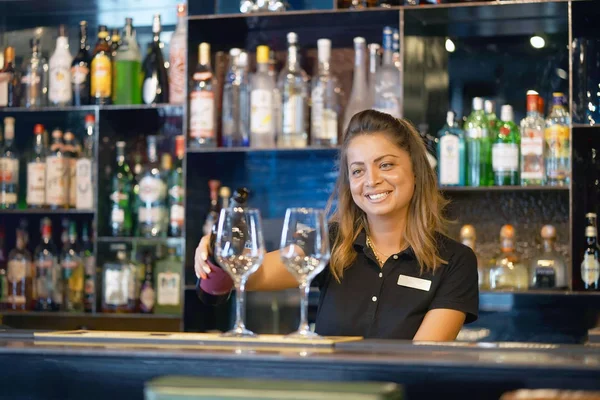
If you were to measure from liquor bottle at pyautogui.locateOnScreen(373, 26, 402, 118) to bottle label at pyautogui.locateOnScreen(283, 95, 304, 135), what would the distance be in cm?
25

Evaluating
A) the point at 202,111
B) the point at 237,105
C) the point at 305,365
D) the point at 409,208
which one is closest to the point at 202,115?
the point at 202,111

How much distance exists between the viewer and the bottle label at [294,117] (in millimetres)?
3264

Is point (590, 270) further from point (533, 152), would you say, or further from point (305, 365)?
point (305, 365)

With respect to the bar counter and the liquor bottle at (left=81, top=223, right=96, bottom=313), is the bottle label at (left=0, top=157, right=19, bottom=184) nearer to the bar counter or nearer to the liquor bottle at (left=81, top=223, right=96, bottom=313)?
the liquor bottle at (left=81, top=223, right=96, bottom=313)

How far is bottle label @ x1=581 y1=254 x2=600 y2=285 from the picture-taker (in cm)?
303

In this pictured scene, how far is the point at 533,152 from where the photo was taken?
121 inches

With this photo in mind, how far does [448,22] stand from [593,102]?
21.0 inches

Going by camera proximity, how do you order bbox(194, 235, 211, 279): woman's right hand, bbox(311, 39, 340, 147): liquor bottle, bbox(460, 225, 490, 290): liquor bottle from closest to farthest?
bbox(194, 235, 211, 279): woman's right hand < bbox(460, 225, 490, 290): liquor bottle < bbox(311, 39, 340, 147): liquor bottle

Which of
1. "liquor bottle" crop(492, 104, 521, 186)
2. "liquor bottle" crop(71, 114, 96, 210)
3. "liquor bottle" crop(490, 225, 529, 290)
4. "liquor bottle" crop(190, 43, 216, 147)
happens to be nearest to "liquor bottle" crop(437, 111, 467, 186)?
"liquor bottle" crop(492, 104, 521, 186)

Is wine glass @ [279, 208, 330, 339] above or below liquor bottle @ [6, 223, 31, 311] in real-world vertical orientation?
above

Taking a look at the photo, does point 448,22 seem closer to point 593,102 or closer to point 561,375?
point 593,102

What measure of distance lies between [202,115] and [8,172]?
819mm

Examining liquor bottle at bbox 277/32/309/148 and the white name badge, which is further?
liquor bottle at bbox 277/32/309/148

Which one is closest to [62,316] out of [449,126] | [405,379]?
[449,126]
